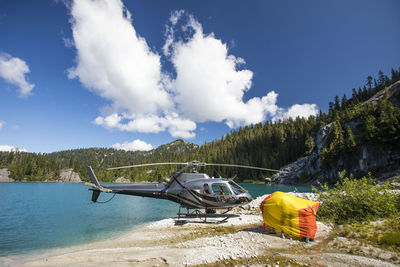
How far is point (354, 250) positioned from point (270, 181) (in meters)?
95.2

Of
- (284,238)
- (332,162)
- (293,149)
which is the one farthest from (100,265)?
(293,149)

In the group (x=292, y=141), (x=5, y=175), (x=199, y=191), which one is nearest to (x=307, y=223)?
(x=199, y=191)

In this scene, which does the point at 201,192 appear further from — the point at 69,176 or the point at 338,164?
the point at 69,176

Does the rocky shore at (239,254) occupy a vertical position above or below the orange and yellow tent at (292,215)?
below

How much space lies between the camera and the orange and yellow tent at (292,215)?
7398 mm

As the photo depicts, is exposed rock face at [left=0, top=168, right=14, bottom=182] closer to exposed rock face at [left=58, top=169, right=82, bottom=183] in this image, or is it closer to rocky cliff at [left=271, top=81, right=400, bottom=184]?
exposed rock face at [left=58, top=169, right=82, bottom=183]

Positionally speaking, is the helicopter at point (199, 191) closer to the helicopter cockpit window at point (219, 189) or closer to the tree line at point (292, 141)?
the helicopter cockpit window at point (219, 189)

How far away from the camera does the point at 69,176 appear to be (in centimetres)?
14288

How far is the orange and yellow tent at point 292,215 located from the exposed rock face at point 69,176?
6684 inches

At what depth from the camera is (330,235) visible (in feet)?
25.5

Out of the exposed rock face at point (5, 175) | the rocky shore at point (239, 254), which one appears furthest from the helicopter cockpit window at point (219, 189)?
the exposed rock face at point (5, 175)

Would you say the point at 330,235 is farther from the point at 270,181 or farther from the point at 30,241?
the point at 270,181

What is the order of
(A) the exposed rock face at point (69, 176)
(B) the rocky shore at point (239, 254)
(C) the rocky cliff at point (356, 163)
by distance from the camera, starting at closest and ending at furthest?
1. (B) the rocky shore at point (239, 254)
2. (C) the rocky cliff at point (356, 163)
3. (A) the exposed rock face at point (69, 176)

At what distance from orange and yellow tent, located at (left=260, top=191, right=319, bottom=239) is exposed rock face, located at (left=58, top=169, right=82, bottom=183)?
16978 centimetres
